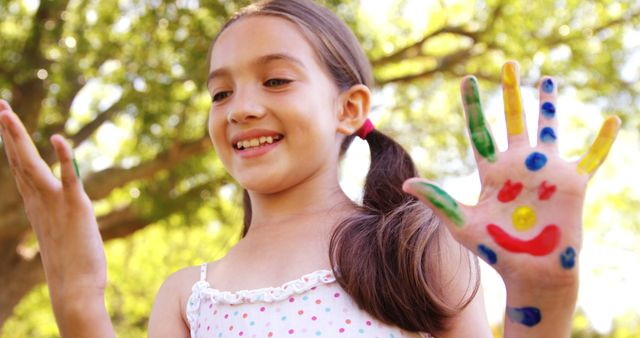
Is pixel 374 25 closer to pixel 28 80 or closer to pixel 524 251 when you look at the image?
pixel 28 80

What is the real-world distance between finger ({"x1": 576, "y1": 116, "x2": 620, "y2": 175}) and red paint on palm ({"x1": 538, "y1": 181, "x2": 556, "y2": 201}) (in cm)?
7

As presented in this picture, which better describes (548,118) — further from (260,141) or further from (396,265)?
(260,141)

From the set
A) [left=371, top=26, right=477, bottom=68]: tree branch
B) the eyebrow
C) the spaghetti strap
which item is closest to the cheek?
the eyebrow

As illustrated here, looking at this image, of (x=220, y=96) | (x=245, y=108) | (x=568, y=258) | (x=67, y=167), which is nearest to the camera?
(x=568, y=258)

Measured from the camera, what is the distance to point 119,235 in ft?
23.9

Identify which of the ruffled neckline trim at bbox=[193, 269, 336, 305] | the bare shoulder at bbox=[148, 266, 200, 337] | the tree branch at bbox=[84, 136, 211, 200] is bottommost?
the tree branch at bbox=[84, 136, 211, 200]

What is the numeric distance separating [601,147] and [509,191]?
0.17 m

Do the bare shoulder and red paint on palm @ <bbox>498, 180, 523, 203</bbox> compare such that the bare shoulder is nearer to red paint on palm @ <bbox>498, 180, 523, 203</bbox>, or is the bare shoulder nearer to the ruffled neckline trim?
the ruffled neckline trim

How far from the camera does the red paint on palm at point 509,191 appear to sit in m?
1.32

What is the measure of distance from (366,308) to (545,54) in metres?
5.05

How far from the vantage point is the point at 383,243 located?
178 cm

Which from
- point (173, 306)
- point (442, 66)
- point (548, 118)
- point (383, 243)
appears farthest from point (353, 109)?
point (442, 66)

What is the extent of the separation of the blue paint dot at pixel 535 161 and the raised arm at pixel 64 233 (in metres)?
0.81

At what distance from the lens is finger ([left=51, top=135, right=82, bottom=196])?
4.76ft
